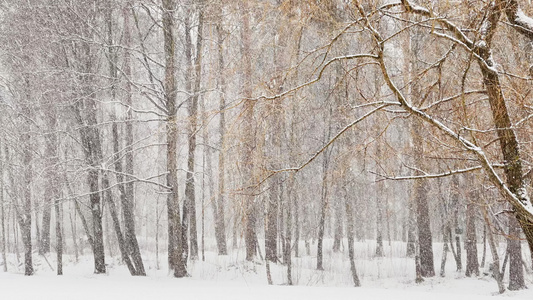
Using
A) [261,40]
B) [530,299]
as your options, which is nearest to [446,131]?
[261,40]

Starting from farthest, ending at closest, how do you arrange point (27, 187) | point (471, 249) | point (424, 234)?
point (471, 249) → point (424, 234) → point (27, 187)

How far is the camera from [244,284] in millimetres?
8234

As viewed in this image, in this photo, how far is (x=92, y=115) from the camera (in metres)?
10.9

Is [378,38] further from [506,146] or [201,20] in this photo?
[201,20]

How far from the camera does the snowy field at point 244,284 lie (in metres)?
6.51

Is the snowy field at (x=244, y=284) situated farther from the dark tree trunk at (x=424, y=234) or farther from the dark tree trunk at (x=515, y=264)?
the dark tree trunk at (x=424, y=234)

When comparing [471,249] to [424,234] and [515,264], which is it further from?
[515,264]

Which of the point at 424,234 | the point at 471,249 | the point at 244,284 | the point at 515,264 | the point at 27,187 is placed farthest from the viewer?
the point at 471,249

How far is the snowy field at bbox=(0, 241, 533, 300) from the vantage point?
21.4 ft

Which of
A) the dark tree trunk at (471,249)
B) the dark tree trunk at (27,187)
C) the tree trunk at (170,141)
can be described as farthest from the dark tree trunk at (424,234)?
the dark tree trunk at (27,187)

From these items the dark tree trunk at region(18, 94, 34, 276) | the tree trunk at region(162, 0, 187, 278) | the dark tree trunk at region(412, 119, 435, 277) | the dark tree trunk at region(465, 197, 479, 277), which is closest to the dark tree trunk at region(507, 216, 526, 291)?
the dark tree trunk at region(465, 197, 479, 277)

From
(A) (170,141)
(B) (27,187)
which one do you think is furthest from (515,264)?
(B) (27,187)

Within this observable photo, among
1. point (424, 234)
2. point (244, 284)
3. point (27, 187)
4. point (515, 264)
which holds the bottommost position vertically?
point (515, 264)

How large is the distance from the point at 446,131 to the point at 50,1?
10.3 metres
